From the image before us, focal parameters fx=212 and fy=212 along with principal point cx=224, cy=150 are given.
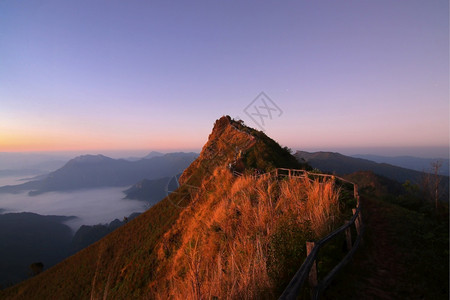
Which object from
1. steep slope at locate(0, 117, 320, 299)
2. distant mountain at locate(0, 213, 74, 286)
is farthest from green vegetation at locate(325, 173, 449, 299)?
distant mountain at locate(0, 213, 74, 286)

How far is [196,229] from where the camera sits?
8914mm

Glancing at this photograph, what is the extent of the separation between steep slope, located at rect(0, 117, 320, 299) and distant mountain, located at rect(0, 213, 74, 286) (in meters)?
98.5

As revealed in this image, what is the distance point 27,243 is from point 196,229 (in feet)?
601

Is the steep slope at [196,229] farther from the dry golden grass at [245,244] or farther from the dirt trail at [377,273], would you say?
the dirt trail at [377,273]

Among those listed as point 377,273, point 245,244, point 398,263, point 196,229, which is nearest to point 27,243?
point 196,229

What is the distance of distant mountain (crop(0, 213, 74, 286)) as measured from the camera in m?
96.4

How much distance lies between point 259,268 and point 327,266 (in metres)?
2.11

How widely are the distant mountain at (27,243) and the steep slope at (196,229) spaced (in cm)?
9846

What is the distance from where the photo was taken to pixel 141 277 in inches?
411

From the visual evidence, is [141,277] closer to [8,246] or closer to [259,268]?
[259,268]

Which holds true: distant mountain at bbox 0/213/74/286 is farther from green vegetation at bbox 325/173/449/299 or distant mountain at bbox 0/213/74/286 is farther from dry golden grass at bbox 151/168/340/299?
green vegetation at bbox 325/173/449/299

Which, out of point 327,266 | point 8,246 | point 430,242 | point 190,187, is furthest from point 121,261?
point 8,246

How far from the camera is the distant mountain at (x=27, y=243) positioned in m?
96.4

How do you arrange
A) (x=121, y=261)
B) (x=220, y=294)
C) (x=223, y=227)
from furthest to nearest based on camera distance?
1. (x=121, y=261)
2. (x=223, y=227)
3. (x=220, y=294)
